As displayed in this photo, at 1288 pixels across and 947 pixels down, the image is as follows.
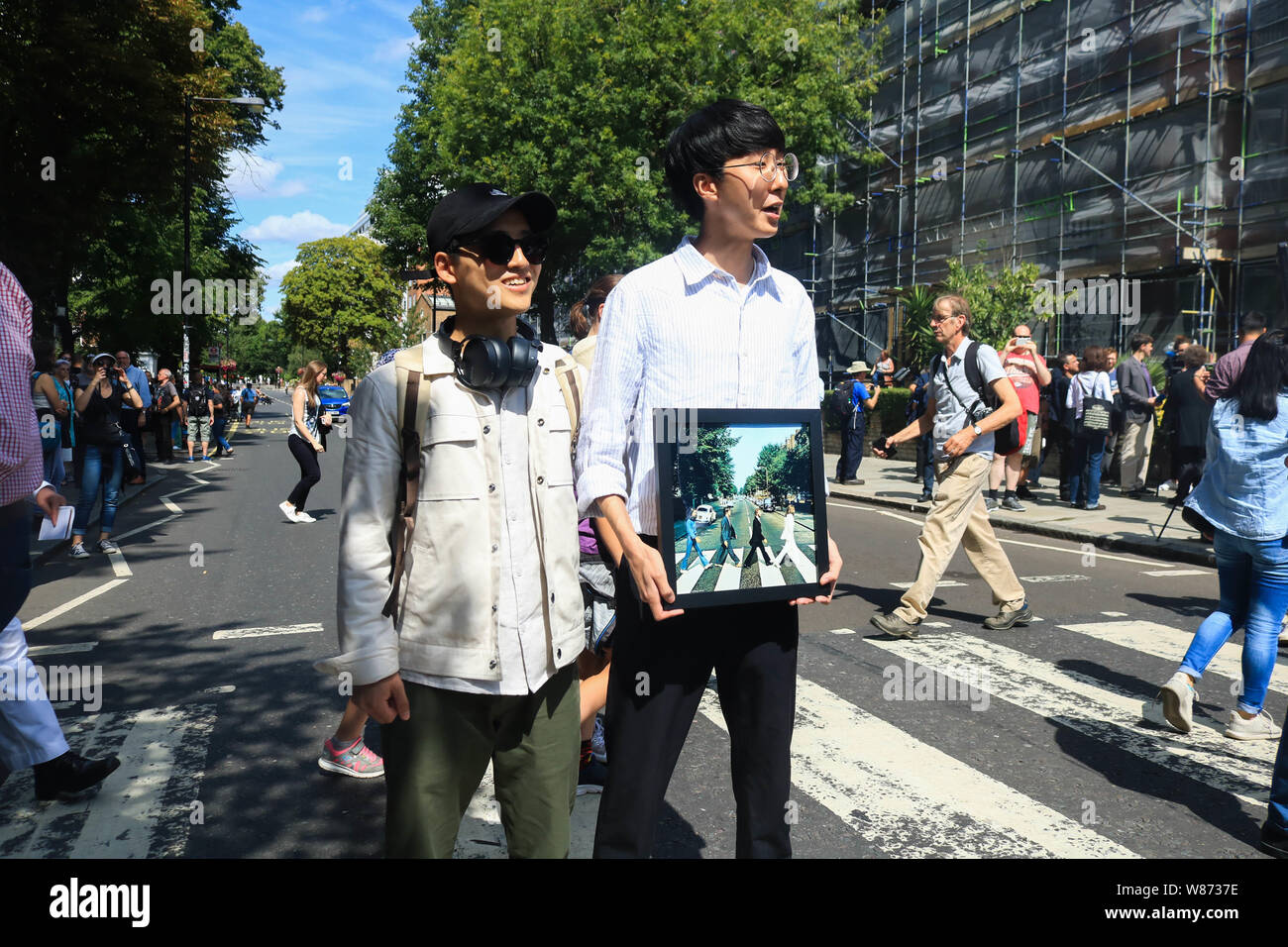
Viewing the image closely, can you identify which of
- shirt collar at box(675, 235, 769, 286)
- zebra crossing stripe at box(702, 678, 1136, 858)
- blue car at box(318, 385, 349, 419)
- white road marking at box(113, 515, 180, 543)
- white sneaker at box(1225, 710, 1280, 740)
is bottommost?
zebra crossing stripe at box(702, 678, 1136, 858)

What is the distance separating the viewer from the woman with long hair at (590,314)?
400 centimetres

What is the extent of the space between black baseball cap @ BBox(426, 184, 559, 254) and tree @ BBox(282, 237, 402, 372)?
87.6 m

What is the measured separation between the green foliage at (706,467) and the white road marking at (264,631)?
5.04m

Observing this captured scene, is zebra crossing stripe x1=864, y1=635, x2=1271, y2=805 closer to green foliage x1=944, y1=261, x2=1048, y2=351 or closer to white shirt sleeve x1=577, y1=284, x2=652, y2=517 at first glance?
white shirt sleeve x1=577, y1=284, x2=652, y2=517

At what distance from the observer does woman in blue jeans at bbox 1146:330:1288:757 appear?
433 centimetres

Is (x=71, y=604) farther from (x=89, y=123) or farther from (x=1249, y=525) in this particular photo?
(x=89, y=123)

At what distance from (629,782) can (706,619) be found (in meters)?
0.41

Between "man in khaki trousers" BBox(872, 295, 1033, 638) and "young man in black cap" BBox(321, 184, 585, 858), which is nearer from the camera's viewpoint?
"young man in black cap" BBox(321, 184, 585, 858)

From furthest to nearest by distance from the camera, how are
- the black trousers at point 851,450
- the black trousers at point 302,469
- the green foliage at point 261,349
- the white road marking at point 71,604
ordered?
1. the green foliage at point 261,349
2. the black trousers at point 851,450
3. the black trousers at point 302,469
4. the white road marking at point 71,604

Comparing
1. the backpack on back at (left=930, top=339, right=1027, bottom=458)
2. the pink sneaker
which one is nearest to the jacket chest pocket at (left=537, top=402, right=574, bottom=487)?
the pink sneaker

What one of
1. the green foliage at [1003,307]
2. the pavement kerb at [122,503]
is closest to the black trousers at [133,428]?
the pavement kerb at [122,503]

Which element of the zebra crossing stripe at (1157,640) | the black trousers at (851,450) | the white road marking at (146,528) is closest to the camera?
the zebra crossing stripe at (1157,640)

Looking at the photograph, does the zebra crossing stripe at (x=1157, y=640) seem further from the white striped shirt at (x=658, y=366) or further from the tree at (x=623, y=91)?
the tree at (x=623, y=91)
